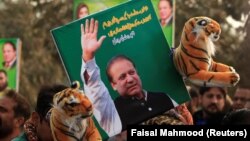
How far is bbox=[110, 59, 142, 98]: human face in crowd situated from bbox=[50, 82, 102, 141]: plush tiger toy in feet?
0.86

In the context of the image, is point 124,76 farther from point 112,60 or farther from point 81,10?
point 81,10

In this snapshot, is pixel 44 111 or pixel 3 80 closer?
pixel 44 111

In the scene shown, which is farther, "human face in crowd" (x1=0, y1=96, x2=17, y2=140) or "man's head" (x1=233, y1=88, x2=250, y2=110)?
"man's head" (x1=233, y1=88, x2=250, y2=110)

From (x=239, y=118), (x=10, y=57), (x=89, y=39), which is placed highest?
(x=89, y=39)

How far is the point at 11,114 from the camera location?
494 centimetres

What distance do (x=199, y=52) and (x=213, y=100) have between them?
9.12 feet

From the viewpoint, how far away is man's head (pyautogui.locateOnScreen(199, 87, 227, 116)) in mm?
6406

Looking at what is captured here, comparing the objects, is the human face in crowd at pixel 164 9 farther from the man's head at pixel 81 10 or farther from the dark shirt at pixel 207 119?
the dark shirt at pixel 207 119

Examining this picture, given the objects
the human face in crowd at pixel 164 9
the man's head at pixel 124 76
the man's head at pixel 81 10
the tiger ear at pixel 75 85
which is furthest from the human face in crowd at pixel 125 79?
the man's head at pixel 81 10

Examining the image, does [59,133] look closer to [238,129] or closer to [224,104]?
[238,129]

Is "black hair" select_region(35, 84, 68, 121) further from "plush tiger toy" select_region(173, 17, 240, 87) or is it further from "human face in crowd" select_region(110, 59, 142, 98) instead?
"plush tiger toy" select_region(173, 17, 240, 87)

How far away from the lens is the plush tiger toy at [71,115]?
350 cm


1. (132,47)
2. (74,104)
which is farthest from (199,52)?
(74,104)

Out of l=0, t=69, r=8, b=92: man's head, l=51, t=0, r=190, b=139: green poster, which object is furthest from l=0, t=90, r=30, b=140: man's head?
l=0, t=69, r=8, b=92: man's head
